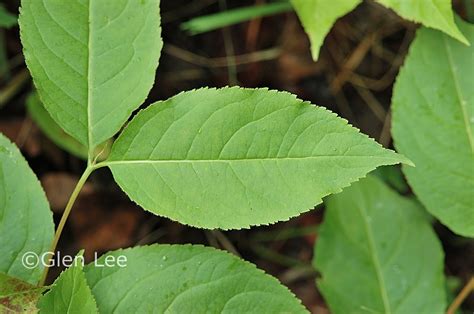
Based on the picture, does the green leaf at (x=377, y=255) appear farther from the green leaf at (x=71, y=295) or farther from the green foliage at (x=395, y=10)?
the green leaf at (x=71, y=295)

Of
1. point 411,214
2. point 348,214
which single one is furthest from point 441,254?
point 348,214

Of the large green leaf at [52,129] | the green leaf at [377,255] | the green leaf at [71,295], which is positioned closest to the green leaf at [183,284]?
the green leaf at [71,295]

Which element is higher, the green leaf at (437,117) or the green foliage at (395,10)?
the green foliage at (395,10)

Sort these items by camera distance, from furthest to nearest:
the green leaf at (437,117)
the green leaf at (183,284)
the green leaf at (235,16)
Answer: the green leaf at (235,16), the green leaf at (437,117), the green leaf at (183,284)

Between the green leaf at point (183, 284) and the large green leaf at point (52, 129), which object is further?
the large green leaf at point (52, 129)

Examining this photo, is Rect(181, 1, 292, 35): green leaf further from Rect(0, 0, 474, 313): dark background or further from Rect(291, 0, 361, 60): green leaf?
Rect(291, 0, 361, 60): green leaf
